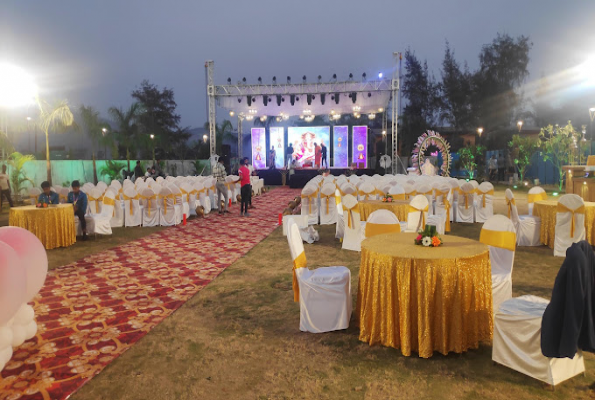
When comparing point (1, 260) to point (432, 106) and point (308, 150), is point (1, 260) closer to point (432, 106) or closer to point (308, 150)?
point (308, 150)

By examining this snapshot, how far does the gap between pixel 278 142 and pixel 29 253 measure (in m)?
19.4

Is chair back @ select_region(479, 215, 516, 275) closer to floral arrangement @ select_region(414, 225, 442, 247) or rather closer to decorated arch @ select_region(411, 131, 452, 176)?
floral arrangement @ select_region(414, 225, 442, 247)

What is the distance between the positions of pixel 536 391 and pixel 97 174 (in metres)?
20.7

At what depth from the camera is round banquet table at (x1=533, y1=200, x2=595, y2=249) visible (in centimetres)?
589

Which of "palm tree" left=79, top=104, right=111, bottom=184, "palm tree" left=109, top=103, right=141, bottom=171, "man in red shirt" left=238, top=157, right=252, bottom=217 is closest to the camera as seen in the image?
"man in red shirt" left=238, top=157, right=252, bottom=217

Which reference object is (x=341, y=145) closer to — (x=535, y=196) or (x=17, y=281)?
(x=535, y=196)

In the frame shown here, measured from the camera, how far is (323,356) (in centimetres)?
300

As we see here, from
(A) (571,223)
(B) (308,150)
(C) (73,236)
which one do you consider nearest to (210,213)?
(C) (73,236)

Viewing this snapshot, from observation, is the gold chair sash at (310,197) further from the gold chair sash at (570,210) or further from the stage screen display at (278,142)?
the stage screen display at (278,142)

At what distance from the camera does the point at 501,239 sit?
3.76 meters

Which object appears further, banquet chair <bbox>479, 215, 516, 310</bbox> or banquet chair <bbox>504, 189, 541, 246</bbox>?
banquet chair <bbox>504, 189, 541, 246</bbox>

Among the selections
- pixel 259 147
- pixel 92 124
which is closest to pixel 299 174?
pixel 259 147

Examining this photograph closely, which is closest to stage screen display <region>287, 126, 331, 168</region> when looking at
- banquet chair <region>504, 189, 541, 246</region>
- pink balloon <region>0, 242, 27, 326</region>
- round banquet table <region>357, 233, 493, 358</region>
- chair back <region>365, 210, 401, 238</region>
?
banquet chair <region>504, 189, 541, 246</region>

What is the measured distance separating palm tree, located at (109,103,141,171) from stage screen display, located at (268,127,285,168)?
6.94 metres
